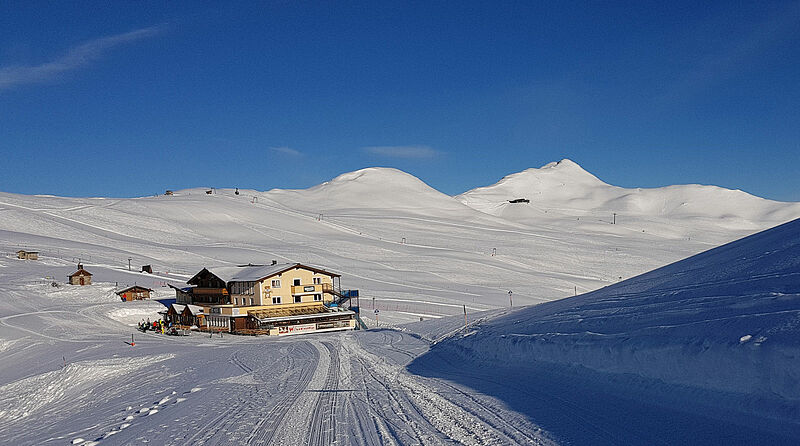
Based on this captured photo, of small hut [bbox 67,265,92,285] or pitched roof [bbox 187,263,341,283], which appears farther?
small hut [bbox 67,265,92,285]

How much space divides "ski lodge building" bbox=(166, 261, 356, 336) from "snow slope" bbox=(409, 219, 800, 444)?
28586mm

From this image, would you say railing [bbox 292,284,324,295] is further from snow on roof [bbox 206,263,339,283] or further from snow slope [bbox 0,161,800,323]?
snow slope [bbox 0,161,800,323]

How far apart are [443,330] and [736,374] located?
16.9m

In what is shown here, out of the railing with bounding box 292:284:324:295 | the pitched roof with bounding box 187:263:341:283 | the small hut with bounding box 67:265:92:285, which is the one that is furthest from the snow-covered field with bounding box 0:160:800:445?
the small hut with bounding box 67:265:92:285

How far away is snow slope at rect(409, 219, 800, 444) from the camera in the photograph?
27.2ft

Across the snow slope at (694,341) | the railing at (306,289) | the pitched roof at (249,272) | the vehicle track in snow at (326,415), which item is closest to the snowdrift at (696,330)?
the snow slope at (694,341)

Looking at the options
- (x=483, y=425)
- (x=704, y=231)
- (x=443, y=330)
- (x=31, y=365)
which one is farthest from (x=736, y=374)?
(x=704, y=231)

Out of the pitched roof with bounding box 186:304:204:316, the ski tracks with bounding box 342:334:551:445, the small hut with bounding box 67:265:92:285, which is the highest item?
the small hut with bounding box 67:265:92:285

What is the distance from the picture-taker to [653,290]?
16875 millimetres

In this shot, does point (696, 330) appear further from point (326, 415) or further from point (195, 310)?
point (195, 310)

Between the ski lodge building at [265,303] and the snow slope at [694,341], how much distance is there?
93.8 feet

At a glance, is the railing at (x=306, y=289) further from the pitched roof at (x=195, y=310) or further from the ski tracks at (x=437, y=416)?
the ski tracks at (x=437, y=416)

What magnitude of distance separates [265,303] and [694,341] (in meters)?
41.3

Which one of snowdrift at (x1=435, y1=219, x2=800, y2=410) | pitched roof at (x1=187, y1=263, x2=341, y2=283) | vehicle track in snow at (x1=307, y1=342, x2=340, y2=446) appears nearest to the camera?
snowdrift at (x1=435, y1=219, x2=800, y2=410)
